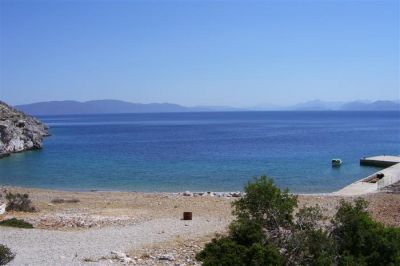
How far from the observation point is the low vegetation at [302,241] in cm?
1295

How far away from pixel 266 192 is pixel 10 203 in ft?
56.3

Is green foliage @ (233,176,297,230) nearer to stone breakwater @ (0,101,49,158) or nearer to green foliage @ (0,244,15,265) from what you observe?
green foliage @ (0,244,15,265)

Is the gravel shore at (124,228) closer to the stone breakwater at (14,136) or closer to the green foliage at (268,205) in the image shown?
the green foliage at (268,205)

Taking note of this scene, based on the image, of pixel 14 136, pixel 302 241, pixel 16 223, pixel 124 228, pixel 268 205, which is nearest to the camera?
pixel 302 241

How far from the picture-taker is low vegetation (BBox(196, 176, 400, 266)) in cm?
1295

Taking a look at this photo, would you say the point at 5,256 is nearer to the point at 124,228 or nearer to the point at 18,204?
the point at 124,228

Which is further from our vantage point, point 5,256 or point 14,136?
point 14,136

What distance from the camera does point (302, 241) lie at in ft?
44.7

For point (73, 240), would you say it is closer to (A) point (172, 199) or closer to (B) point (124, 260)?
(B) point (124, 260)

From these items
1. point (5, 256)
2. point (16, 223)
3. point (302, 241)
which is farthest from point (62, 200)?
point (302, 241)

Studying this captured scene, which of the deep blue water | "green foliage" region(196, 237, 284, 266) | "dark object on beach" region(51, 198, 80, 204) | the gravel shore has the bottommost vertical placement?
the deep blue water

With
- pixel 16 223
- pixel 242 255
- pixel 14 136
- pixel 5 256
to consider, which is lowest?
pixel 16 223

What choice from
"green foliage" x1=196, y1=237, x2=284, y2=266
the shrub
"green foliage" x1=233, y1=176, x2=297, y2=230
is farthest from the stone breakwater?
"green foliage" x1=196, y1=237, x2=284, y2=266

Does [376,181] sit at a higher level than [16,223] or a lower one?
lower
